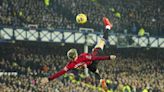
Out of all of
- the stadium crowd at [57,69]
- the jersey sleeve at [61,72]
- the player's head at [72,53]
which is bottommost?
A: the stadium crowd at [57,69]

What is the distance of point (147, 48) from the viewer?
161 ft

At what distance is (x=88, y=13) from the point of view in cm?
4531

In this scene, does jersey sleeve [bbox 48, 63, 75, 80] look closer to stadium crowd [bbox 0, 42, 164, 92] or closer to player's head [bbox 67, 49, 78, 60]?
player's head [bbox 67, 49, 78, 60]

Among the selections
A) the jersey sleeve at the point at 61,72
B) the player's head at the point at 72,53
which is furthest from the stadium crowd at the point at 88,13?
the player's head at the point at 72,53

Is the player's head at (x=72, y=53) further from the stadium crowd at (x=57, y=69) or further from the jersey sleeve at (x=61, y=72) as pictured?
the stadium crowd at (x=57, y=69)

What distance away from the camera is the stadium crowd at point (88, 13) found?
41.1 metres

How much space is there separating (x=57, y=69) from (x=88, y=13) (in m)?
6.97

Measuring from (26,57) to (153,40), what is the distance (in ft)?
45.7

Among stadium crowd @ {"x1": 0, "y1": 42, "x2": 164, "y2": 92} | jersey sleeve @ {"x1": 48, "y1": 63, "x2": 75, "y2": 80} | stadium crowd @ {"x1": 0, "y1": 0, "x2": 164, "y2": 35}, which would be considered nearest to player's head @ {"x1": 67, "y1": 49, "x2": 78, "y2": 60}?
jersey sleeve @ {"x1": 48, "y1": 63, "x2": 75, "y2": 80}

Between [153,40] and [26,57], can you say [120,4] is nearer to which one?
[153,40]

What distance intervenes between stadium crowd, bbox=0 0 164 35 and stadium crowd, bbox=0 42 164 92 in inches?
105

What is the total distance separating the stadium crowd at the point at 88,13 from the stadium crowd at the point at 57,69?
2.68m

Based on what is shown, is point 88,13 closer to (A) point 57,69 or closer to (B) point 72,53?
(A) point 57,69

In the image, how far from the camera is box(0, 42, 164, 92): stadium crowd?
3538cm
